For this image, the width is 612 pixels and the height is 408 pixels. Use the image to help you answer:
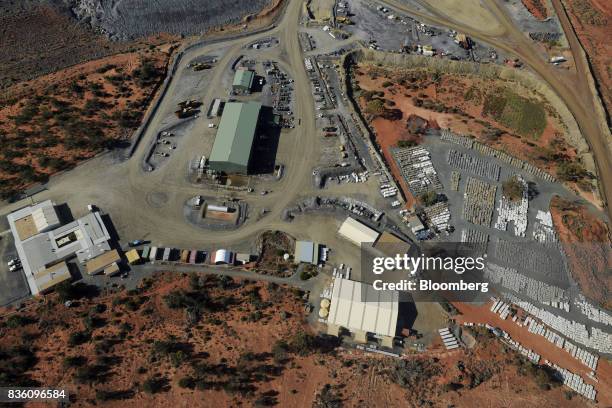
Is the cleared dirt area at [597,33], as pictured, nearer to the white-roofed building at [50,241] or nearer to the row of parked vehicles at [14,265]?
the white-roofed building at [50,241]

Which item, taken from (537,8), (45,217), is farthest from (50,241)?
(537,8)

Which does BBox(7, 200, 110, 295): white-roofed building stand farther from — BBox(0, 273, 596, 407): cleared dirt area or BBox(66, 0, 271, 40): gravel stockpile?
BBox(66, 0, 271, 40): gravel stockpile

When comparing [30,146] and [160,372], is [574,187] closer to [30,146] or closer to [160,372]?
[160,372]

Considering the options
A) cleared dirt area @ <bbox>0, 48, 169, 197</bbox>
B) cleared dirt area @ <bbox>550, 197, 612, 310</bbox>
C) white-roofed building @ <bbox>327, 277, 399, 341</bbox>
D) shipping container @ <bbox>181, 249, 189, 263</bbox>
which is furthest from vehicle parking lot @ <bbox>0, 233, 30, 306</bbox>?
cleared dirt area @ <bbox>550, 197, 612, 310</bbox>

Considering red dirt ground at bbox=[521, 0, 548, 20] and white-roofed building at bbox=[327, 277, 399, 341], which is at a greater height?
red dirt ground at bbox=[521, 0, 548, 20]

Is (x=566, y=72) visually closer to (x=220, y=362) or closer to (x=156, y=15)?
(x=220, y=362)

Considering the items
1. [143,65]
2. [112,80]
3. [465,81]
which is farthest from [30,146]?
[465,81]
